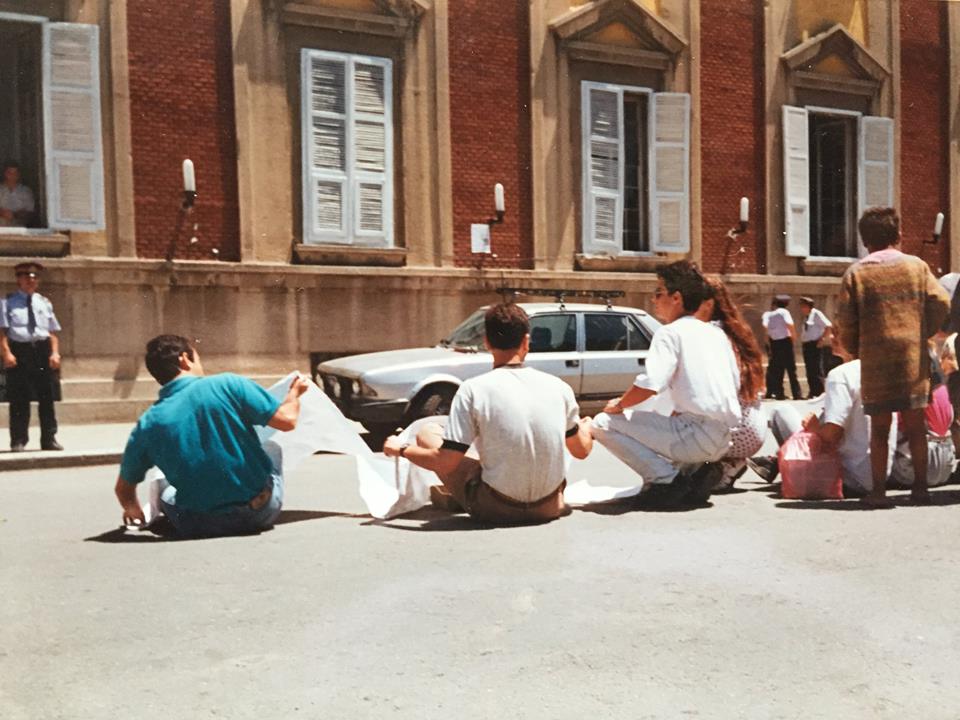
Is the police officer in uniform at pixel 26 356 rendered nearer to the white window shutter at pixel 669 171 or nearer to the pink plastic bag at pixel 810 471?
the pink plastic bag at pixel 810 471

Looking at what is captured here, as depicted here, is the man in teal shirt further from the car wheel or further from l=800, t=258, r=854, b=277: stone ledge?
l=800, t=258, r=854, b=277: stone ledge

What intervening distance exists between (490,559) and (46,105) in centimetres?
1142

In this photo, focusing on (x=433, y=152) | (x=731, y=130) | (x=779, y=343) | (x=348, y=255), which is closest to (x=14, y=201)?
(x=348, y=255)

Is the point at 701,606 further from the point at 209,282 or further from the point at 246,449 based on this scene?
the point at 209,282

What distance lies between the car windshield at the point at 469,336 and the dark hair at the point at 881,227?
570cm

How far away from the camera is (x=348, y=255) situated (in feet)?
53.4

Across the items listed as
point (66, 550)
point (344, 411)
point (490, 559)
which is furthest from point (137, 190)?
point (490, 559)

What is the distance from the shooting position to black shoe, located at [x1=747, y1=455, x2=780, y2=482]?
25.9ft

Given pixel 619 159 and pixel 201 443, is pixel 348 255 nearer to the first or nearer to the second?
pixel 619 159

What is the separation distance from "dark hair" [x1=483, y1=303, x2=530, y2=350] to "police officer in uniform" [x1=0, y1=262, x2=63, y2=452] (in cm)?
655

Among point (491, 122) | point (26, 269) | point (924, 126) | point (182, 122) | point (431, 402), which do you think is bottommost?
point (431, 402)

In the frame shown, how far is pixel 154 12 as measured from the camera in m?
15.0

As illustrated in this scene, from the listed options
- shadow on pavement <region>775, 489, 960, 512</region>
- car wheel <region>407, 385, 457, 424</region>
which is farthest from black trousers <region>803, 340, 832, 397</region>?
shadow on pavement <region>775, 489, 960, 512</region>

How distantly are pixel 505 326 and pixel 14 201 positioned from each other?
1054cm
